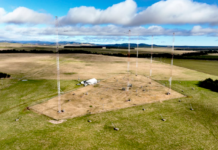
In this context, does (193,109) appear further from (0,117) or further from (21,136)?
(0,117)

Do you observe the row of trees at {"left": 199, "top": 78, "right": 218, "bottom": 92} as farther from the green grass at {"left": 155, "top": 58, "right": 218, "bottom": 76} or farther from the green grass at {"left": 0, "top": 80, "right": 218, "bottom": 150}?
the green grass at {"left": 155, "top": 58, "right": 218, "bottom": 76}

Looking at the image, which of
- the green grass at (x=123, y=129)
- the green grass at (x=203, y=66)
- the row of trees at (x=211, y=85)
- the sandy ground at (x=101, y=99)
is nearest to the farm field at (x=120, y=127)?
the green grass at (x=123, y=129)

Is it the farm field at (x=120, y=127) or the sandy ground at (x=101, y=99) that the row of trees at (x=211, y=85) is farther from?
the sandy ground at (x=101, y=99)

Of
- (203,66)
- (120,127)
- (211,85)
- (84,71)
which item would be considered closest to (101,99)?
(120,127)

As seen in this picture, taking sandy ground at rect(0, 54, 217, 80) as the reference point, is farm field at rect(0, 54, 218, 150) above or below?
below

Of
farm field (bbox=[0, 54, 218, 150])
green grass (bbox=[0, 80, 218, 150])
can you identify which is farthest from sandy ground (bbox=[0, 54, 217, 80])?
Result: green grass (bbox=[0, 80, 218, 150])

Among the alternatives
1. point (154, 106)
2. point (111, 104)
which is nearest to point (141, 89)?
Answer: point (154, 106)

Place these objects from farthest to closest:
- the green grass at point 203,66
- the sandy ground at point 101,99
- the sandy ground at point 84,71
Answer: the green grass at point 203,66
the sandy ground at point 84,71
the sandy ground at point 101,99
